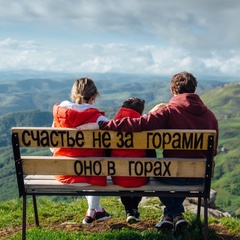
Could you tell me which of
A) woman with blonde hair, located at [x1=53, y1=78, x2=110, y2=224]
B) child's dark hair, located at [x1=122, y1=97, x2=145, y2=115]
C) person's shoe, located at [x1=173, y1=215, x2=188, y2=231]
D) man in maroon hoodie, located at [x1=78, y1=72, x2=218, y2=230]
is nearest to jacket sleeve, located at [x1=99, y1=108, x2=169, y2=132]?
man in maroon hoodie, located at [x1=78, y1=72, x2=218, y2=230]

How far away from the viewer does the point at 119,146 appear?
6.46 m

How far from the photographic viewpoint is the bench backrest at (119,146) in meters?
6.36

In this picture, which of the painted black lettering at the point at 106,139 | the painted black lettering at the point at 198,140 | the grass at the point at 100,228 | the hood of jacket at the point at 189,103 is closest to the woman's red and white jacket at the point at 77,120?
the painted black lettering at the point at 106,139

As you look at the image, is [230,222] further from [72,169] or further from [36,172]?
[36,172]

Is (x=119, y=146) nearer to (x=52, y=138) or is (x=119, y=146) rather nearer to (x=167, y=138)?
(x=167, y=138)

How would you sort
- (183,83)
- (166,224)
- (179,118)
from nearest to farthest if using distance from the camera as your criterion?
(179,118), (183,83), (166,224)

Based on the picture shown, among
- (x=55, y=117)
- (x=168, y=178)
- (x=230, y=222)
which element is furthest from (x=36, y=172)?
(x=230, y=222)

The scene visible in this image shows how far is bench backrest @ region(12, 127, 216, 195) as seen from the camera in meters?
6.36

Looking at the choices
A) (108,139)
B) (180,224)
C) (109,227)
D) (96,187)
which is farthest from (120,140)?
(109,227)

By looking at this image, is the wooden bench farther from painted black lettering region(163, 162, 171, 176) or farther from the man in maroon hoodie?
the man in maroon hoodie

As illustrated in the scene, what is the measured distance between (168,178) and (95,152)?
4.87 feet

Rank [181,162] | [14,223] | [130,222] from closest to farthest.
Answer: [181,162]
[130,222]
[14,223]

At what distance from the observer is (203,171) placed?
257 inches

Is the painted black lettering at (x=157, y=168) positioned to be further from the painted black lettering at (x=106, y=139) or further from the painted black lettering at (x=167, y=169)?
the painted black lettering at (x=106, y=139)
